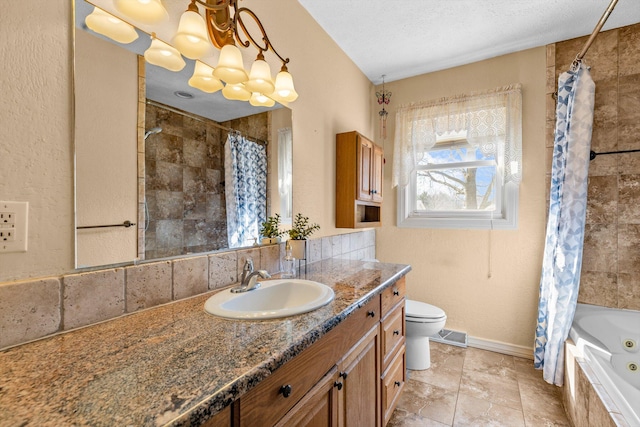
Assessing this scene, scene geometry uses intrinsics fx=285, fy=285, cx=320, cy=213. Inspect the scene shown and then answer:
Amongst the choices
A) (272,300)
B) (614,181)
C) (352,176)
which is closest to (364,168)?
(352,176)

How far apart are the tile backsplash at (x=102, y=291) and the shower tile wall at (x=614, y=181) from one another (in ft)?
8.07

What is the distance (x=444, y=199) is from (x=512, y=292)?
93 centimetres

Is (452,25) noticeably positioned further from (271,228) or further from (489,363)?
(489,363)

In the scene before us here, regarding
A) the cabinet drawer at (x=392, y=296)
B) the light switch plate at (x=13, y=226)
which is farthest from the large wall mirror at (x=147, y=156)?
the cabinet drawer at (x=392, y=296)

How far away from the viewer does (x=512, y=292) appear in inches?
92.1

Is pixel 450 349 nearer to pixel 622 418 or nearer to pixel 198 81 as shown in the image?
pixel 622 418

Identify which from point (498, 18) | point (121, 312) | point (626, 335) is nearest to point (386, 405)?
point (121, 312)

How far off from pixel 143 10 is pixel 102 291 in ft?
3.00

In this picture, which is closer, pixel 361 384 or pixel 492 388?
pixel 361 384

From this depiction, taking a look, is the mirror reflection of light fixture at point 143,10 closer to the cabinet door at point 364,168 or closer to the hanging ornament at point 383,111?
the cabinet door at point 364,168

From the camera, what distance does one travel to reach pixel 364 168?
2227mm

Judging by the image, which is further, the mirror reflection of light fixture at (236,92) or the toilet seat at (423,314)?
the toilet seat at (423,314)

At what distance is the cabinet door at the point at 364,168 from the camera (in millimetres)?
2162

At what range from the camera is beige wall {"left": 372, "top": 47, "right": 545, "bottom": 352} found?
226 centimetres
